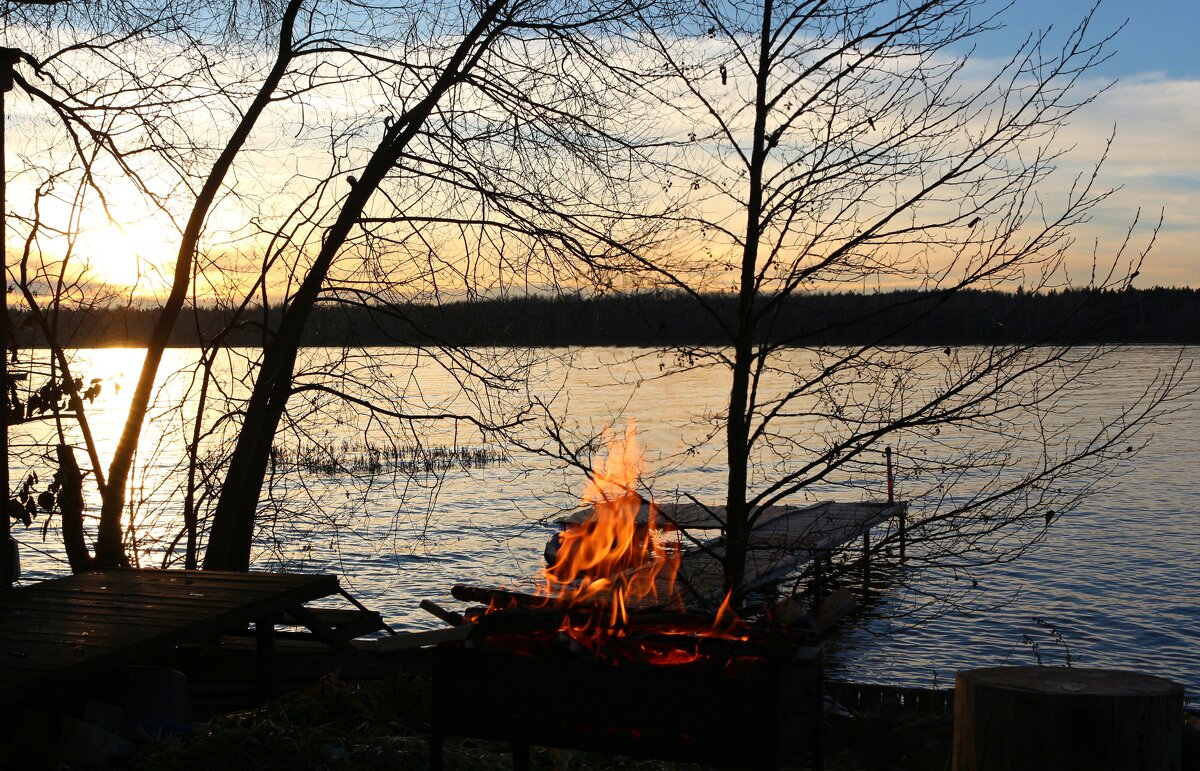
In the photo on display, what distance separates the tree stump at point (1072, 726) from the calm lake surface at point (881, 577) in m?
2.19

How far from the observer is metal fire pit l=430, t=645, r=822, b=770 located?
4129mm

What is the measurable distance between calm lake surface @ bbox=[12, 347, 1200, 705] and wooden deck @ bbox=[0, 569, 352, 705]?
4.40 ft

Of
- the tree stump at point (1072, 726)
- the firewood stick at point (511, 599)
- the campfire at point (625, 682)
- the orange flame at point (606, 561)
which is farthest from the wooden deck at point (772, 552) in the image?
the tree stump at point (1072, 726)

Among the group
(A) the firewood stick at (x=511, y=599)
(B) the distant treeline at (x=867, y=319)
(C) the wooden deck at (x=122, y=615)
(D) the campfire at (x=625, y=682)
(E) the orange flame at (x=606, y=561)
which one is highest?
(B) the distant treeline at (x=867, y=319)

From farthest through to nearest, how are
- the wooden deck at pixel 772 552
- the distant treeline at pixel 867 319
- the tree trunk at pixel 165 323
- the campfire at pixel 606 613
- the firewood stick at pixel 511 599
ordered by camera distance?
1. the wooden deck at pixel 772 552
2. the tree trunk at pixel 165 323
3. the distant treeline at pixel 867 319
4. the firewood stick at pixel 511 599
5. the campfire at pixel 606 613

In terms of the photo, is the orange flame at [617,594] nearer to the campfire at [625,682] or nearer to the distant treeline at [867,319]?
the campfire at [625,682]

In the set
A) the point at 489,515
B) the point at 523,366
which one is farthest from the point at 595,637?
the point at 489,515

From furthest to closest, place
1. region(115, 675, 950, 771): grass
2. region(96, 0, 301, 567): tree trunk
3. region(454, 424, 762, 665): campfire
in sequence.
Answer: region(96, 0, 301, 567): tree trunk, region(115, 675, 950, 771): grass, region(454, 424, 762, 665): campfire

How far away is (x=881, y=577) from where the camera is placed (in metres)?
13.3

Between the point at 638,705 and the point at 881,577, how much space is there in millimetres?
9623

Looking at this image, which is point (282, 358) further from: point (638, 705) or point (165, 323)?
point (638, 705)

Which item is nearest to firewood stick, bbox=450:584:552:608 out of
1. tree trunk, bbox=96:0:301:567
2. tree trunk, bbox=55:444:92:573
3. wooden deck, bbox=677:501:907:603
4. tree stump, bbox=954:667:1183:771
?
tree stump, bbox=954:667:1183:771

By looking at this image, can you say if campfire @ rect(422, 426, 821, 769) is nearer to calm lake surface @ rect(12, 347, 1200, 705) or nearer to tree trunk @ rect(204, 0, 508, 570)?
calm lake surface @ rect(12, 347, 1200, 705)

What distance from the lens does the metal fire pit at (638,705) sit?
413cm
